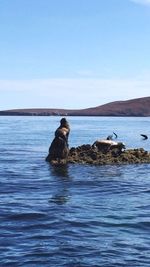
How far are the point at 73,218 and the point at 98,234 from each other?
226 centimetres

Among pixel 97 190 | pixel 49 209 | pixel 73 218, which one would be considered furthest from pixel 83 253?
pixel 97 190

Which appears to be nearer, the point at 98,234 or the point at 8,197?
the point at 98,234

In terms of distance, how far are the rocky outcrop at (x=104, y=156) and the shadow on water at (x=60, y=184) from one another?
1.90 m

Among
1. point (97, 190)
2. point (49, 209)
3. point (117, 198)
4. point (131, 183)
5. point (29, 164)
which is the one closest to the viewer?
point (49, 209)

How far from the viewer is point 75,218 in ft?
62.0

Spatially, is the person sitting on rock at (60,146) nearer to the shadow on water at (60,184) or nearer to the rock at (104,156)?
the rock at (104,156)

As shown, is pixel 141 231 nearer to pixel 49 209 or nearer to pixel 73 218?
pixel 73 218

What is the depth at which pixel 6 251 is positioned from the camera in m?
14.8

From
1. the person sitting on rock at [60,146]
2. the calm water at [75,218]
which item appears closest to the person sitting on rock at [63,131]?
the person sitting on rock at [60,146]

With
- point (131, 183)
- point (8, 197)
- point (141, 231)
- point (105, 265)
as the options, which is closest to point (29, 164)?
point (131, 183)

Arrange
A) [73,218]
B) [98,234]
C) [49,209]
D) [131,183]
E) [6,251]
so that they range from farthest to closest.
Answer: [131,183]
[49,209]
[73,218]
[98,234]
[6,251]

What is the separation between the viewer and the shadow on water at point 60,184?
74.7 feet

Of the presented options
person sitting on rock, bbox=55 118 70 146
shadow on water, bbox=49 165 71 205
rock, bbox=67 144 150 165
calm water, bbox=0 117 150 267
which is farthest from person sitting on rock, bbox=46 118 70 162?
calm water, bbox=0 117 150 267

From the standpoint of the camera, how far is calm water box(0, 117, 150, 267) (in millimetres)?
14586
